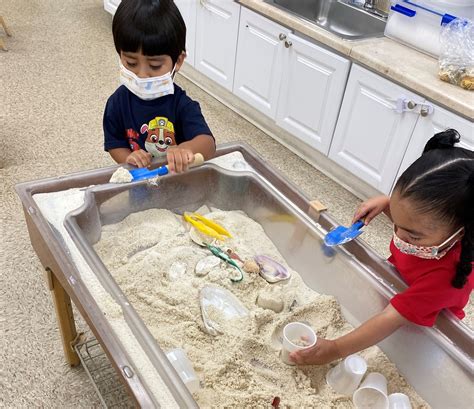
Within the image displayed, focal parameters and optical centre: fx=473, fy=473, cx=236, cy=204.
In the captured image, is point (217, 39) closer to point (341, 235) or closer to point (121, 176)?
point (121, 176)

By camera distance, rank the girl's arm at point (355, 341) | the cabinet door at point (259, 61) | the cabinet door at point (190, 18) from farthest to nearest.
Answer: the cabinet door at point (190, 18)
the cabinet door at point (259, 61)
the girl's arm at point (355, 341)

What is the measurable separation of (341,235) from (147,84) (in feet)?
2.04

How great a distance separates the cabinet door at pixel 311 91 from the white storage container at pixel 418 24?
0.93 ft

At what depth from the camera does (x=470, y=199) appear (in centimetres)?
80

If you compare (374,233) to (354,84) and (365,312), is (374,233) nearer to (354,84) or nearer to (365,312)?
(354,84)

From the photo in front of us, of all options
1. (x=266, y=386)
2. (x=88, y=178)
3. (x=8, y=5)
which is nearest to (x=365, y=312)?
(x=266, y=386)

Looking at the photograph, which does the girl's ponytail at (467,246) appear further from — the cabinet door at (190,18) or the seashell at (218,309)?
the cabinet door at (190,18)

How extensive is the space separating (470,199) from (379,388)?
1.34ft

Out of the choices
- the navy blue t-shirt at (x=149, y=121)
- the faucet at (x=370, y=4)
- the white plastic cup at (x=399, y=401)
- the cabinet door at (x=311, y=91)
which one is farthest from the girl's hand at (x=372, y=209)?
the faucet at (x=370, y=4)

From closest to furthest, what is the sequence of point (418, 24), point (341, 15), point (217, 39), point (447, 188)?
point (447, 188), point (418, 24), point (341, 15), point (217, 39)

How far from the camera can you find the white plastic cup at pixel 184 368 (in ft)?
2.80

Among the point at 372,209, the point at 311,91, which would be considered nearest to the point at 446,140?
the point at 372,209

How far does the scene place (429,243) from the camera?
2.86ft

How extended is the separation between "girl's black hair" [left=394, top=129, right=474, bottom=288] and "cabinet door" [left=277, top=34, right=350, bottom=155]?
1.28 meters
